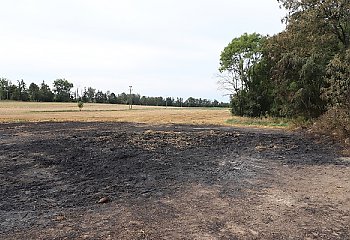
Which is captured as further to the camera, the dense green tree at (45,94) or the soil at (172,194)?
the dense green tree at (45,94)

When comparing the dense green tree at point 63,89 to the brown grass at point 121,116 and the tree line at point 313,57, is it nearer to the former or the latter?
the brown grass at point 121,116

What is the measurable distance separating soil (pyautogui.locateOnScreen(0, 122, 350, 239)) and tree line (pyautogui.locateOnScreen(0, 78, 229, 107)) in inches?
2621

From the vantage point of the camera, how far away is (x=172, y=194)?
5.21m

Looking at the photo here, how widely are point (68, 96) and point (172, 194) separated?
8851 cm

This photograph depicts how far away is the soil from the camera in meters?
3.74

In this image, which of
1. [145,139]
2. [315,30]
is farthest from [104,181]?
[315,30]

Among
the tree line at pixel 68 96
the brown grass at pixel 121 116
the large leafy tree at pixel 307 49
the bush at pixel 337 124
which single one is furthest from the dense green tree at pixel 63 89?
the bush at pixel 337 124

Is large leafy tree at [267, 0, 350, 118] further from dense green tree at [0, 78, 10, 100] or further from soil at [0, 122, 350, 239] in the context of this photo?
dense green tree at [0, 78, 10, 100]

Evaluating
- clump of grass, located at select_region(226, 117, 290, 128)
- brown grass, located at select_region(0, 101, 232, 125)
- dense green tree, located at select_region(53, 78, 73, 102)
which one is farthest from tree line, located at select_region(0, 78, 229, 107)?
clump of grass, located at select_region(226, 117, 290, 128)

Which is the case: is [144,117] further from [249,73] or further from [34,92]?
[34,92]

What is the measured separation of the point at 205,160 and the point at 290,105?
42.0 ft

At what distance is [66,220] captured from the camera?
4035 mm

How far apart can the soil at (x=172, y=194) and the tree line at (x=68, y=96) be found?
66563mm

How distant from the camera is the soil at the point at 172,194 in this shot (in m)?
3.74
